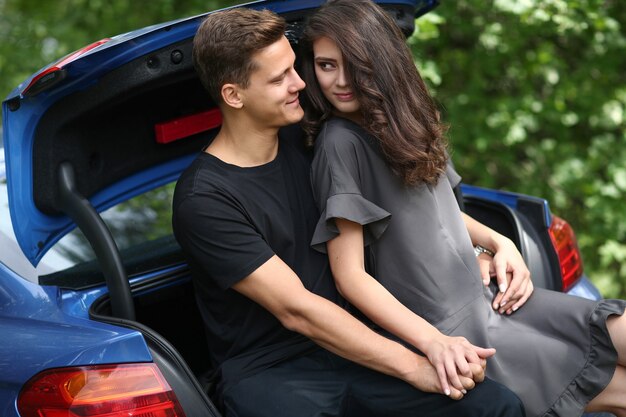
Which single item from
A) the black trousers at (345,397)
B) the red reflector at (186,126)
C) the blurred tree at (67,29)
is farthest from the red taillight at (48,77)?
the blurred tree at (67,29)

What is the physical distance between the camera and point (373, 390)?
2256mm

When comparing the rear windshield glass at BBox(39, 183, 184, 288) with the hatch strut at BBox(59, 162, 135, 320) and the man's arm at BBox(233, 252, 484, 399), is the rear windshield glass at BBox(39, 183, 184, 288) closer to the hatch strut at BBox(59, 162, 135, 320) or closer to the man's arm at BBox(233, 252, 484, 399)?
the hatch strut at BBox(59, 162, 135, 320)

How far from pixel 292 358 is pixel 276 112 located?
721 mm

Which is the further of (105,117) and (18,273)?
(105,117)

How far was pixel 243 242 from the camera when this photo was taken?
2236 millimetres

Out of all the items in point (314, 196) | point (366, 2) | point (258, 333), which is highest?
point (366, 2)

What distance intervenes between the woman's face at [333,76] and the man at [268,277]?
9 centimetres

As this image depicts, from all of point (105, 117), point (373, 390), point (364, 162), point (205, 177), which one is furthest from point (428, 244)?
point (105, 117)

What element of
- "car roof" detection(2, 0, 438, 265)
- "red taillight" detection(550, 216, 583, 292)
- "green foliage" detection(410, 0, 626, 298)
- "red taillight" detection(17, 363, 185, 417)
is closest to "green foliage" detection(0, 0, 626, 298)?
"green foliage" detection(410, 0, 626, 298)

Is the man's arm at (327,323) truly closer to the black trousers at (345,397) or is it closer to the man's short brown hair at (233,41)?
the black trousers at (345,397)

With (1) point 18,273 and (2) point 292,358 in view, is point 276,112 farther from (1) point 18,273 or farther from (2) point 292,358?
(1) point 18,273

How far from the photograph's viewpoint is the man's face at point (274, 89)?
2.36m

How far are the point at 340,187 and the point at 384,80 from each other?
→ 0.35 metres

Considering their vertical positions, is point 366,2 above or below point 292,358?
above
